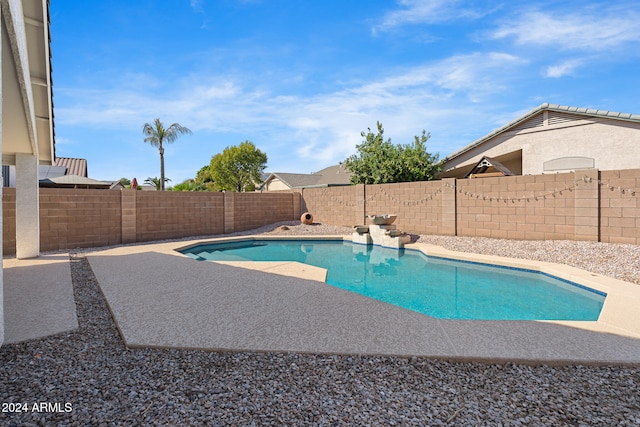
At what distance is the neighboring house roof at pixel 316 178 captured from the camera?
2939 cm

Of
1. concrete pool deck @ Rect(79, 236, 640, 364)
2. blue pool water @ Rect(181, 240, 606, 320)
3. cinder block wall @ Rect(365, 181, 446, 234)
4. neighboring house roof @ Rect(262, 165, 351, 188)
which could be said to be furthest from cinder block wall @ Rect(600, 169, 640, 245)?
neighboring house roof @ Rect(262, 165, 351, 188)

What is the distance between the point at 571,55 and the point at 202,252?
43.2 ft

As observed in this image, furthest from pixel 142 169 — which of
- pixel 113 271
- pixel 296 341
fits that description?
pixel 296 341

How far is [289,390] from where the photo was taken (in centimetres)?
260

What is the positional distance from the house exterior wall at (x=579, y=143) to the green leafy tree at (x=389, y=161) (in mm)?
3470

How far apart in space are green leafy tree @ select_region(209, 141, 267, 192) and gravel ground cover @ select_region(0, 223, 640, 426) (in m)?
34.9

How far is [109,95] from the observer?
13.0 metres

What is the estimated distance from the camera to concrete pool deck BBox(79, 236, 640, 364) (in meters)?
3.26

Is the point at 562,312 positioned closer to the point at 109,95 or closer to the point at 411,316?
the point at 411,316

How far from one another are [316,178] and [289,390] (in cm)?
3161

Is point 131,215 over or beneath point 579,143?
beneath

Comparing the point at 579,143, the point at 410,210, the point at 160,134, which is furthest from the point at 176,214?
the point at 160,134

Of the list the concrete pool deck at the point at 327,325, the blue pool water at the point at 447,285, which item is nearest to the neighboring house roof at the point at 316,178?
the blue pool water at the point at 447,285

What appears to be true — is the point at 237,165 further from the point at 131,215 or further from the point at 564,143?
the point at 564,143
